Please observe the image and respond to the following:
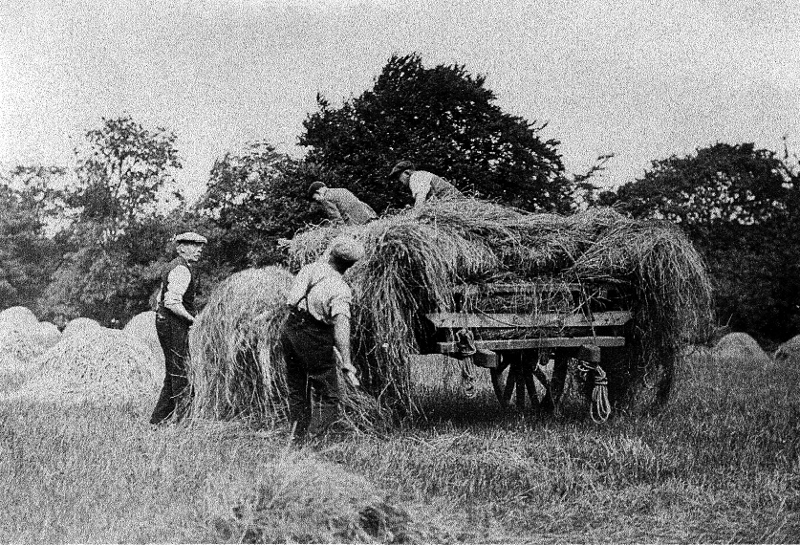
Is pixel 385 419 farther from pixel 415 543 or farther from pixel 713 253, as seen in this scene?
pixel 713 253

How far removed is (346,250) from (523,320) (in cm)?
183

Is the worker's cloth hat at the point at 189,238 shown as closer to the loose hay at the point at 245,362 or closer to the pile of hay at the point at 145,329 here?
the loose hay at the point at 245,362

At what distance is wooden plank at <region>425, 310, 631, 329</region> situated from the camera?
19.7 feet

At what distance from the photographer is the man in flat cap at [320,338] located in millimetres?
5344

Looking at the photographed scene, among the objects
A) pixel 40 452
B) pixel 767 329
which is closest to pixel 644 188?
pixel 767 329

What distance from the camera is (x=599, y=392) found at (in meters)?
6.79

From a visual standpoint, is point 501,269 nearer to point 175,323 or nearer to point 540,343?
point 540,343

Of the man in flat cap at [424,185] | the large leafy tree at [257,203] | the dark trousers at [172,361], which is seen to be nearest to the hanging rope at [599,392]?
the man in flat cap at [424,185]

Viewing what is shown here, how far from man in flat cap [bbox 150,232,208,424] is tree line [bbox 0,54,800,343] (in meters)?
11.3

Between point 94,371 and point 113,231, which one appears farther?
point 113,231

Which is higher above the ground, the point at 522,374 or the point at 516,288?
the point at 516,288

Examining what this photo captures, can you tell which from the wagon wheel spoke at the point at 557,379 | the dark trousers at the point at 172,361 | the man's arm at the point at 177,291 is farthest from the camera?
the wagon wheel spoke at the point at 557,379

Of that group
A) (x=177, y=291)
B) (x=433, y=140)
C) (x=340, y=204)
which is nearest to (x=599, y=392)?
(x=340, y=204)

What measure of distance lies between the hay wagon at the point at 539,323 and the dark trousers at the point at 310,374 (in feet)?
3.18
